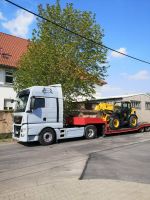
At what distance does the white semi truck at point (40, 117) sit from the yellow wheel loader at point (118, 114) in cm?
380

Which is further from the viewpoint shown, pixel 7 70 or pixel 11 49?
pixel 11 49

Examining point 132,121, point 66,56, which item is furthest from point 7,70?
point 132,121

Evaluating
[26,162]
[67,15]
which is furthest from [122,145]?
[67,15]

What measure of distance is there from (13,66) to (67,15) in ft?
31.9

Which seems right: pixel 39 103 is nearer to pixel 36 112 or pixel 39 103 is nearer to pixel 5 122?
pixel 36 112

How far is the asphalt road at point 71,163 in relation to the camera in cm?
991

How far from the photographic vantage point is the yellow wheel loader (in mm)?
22598

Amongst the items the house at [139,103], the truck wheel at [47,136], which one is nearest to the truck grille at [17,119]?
the truck wheel at [47,136]

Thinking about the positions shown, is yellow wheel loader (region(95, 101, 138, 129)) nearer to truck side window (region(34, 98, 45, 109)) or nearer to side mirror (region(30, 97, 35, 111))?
truck side window (region(34, 98, 45, 109))

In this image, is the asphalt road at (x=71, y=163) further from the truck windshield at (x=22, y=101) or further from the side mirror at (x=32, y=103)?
the truck windshield at (x=22, y=101)

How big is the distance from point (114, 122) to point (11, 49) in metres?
17.3

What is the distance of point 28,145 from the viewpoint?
18.3 meters

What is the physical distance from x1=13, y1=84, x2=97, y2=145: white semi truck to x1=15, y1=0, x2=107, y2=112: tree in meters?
4.37

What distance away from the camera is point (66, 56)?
2383 centimetres
